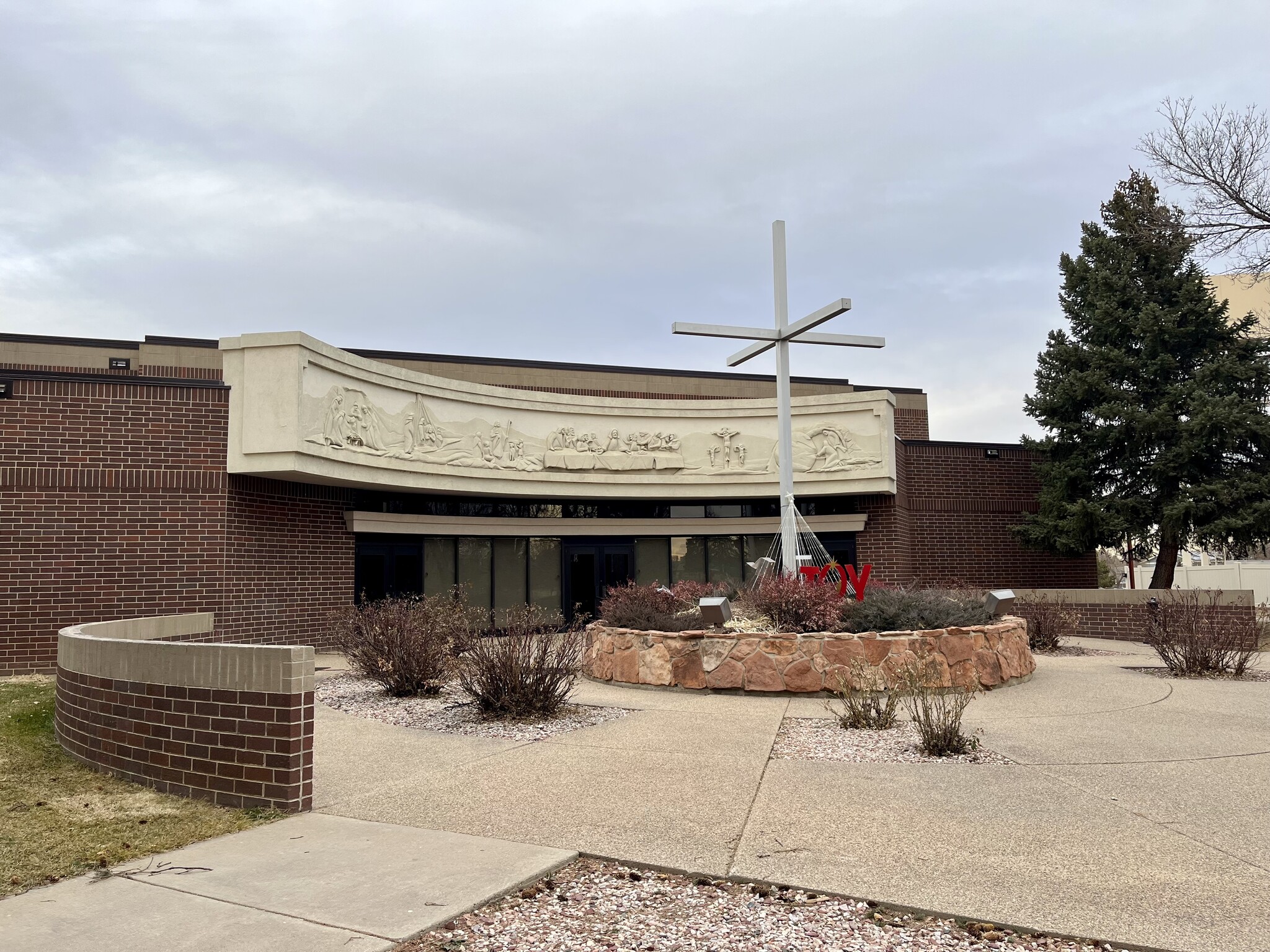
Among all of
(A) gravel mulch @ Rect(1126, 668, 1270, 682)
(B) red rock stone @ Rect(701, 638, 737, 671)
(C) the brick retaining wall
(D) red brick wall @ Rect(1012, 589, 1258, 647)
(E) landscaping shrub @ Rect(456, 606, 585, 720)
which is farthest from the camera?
(D) red brick wall @ Rect(1012, 589, 1258, 647)

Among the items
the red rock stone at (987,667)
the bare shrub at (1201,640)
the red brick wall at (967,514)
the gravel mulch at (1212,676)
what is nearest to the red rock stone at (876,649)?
the red rock stone at (987,667)

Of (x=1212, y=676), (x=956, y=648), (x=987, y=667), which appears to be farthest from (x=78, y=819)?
(x=1212, y=676)

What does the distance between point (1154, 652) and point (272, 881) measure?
1522cm

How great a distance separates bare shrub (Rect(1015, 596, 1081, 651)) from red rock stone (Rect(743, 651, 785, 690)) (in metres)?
6.63

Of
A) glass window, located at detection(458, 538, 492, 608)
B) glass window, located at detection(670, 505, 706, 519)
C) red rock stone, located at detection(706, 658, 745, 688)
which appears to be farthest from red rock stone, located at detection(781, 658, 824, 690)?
glass window, located at detection(670, 505, 706, 519)

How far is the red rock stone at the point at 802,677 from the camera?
1081 centimetres

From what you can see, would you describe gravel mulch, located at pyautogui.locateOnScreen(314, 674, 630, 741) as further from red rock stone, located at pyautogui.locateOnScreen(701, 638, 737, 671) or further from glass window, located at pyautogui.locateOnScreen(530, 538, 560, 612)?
glass window, located at pyautogui.locateOnScreen(530, 538, 560, 612)

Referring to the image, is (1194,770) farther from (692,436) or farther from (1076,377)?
(1076,377)

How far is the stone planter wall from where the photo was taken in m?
10.7

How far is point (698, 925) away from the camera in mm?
4031

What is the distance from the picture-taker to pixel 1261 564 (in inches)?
1372

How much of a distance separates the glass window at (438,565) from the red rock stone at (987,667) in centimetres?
1301

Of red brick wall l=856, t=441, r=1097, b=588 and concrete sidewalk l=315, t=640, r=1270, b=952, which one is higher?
red brick wall l=856, t=441, r=1097, b=588

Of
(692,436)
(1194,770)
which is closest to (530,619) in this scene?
(1194,770)
